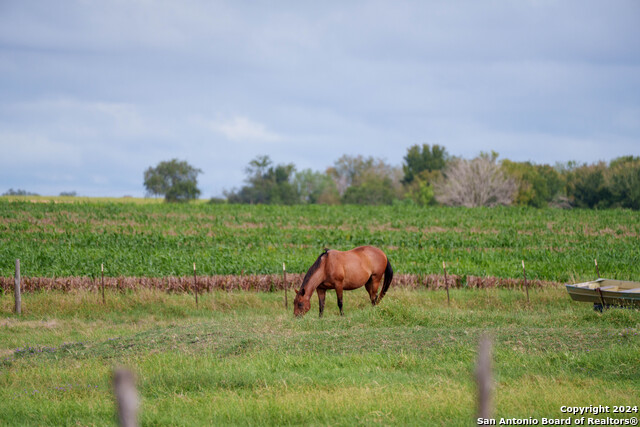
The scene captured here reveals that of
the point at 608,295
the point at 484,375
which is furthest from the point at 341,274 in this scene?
the point at 484,375

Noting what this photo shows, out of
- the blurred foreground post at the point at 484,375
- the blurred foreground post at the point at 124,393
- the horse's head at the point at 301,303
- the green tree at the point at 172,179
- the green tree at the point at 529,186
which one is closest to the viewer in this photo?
the blurred foreground post at the point at 124,393

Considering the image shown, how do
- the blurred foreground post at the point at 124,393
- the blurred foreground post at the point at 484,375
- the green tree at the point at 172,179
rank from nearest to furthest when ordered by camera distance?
1. the blurred foreground post at the point at 124,393
2. the blurred foreground post at the point at 484,375
3. the green tree at the point at 172,179

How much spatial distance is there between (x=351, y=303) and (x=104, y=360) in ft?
29.9

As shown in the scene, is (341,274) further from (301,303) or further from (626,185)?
(626,185)

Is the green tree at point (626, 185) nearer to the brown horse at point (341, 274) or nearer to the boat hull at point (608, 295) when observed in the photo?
the boat hull at point (608, 295)

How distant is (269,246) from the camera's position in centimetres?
3222

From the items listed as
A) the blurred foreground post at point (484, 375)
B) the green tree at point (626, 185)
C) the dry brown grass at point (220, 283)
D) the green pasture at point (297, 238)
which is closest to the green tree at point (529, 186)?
the green tree at point (626, 185)

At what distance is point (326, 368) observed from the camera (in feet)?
30.5

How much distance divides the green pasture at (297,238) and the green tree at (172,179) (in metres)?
36.6

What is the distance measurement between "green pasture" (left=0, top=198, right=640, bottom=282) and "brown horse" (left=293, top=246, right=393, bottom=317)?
7103 mm

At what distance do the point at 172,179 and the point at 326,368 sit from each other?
3438 inches

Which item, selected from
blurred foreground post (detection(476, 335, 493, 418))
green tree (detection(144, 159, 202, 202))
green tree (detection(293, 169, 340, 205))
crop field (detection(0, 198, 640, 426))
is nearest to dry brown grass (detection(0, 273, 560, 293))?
crop field (detection(0, 198, 640, 426))

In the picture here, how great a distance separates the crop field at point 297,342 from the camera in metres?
7.36

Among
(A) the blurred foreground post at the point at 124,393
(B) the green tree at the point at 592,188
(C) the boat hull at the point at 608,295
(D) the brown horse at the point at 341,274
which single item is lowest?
(C) the boat hull at the point at 608,295
